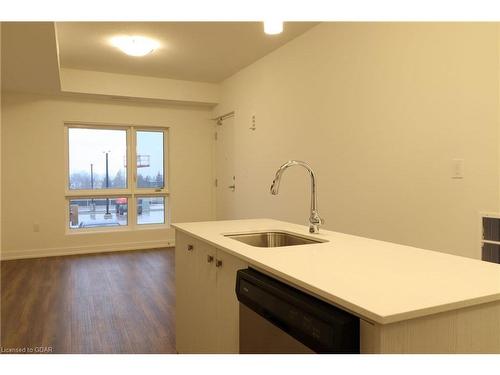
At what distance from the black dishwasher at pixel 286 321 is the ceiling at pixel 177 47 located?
2954 mm

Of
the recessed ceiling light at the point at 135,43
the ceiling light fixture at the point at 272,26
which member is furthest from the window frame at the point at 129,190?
the ceiling light fixture at the point at 272,26

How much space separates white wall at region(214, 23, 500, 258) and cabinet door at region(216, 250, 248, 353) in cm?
162

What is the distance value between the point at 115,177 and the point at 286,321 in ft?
17.1

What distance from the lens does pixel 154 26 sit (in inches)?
144

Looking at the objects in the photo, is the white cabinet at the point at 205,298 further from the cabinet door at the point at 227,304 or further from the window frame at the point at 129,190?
the window frame at the point at 129,190

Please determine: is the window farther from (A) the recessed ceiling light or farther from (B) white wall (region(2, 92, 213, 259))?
(A) the recessed ceiling light

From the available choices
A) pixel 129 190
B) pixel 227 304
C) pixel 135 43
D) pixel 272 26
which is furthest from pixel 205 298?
pixel 129 190

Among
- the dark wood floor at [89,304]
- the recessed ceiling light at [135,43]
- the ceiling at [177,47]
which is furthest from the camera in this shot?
the recessed ceiling light at [135,43]

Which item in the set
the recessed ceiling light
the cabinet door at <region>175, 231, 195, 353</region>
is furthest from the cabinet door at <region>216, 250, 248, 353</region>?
the recessed ceiling light

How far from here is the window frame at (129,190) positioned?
554 cm

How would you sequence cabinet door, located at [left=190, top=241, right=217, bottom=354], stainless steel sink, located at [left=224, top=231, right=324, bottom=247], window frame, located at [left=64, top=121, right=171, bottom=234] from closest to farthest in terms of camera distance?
cabinet door, located at [left=190, top=241, right=217, bottom=354] → stainless steel sink, located at [left=224, top=231, right=324, bottom=247] → window frame, located at [left=64, top=121, right=171, bottom=234]

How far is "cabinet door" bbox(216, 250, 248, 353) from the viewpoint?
5.33 ft

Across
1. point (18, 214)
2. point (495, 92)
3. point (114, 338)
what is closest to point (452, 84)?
point (495, 92)

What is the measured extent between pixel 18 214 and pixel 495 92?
5489 millimetres
